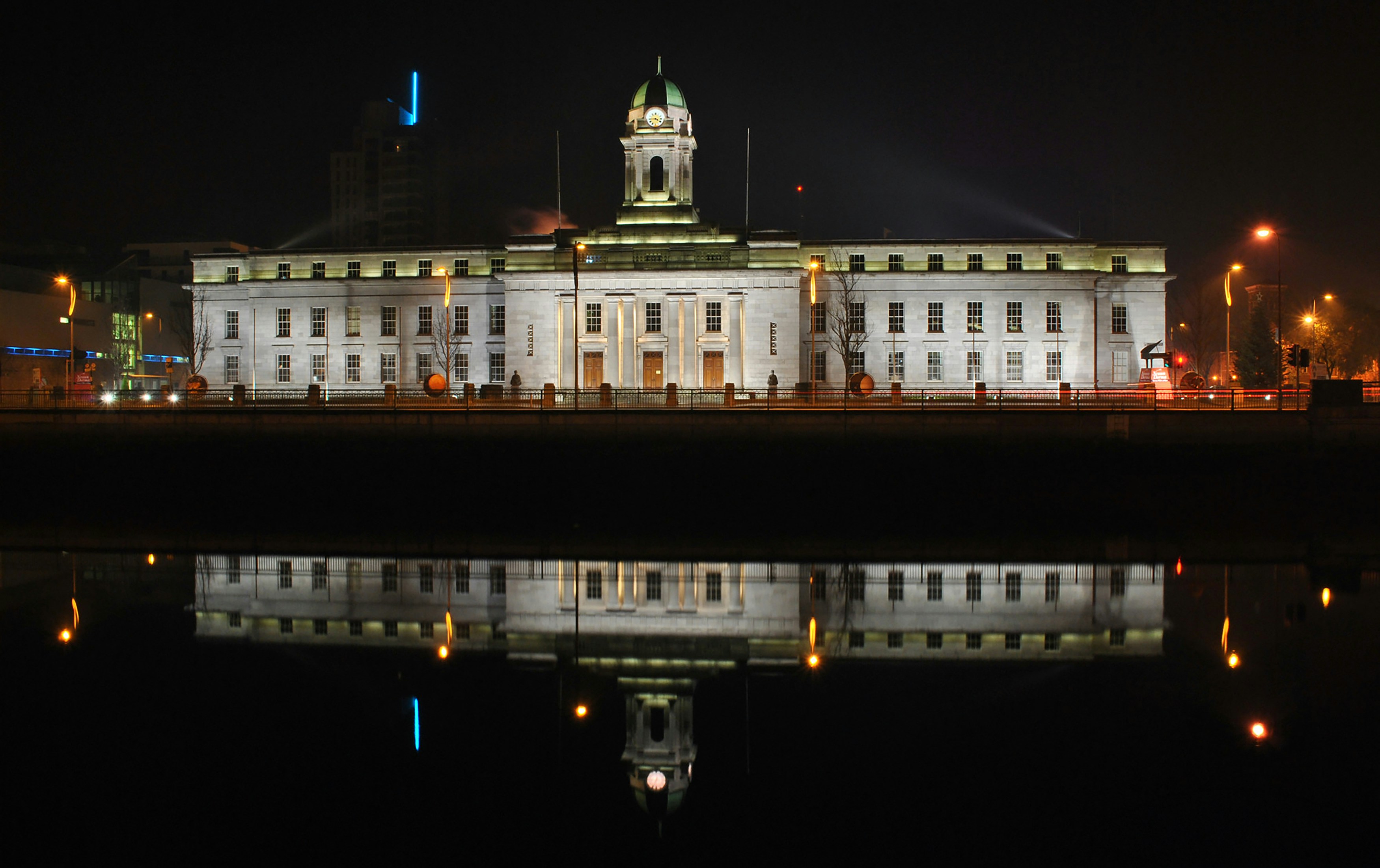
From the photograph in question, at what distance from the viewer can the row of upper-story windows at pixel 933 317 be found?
5488cm

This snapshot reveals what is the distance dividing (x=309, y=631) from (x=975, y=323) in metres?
47.0

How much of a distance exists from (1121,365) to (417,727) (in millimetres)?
54258

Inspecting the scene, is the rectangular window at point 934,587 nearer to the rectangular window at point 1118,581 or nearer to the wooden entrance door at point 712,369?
the rectangular window at point 1118,581

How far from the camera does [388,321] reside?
193 ft

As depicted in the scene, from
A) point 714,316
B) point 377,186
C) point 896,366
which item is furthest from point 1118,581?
point 377,186

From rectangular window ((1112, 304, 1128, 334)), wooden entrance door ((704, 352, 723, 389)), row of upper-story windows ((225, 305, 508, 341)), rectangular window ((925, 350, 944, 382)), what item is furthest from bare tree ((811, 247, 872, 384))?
row of upper-story windows ((225, 305, 508, 341))

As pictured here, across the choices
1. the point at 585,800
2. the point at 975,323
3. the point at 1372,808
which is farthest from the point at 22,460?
the point at 975,323

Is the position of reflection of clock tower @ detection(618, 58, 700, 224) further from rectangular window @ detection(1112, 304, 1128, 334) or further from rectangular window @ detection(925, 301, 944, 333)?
rectangular window @ detection(1112, 304, 1128, 334)

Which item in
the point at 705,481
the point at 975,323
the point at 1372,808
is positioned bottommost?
the point at 1372,808

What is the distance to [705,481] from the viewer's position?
30188 mm

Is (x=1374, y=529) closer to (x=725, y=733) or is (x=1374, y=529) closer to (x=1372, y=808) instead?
(x=1372, y=808)

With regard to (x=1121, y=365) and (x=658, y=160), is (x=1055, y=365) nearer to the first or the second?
(x=1121, y=365)

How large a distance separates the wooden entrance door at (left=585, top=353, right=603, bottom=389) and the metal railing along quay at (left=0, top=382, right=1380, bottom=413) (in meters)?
9.97

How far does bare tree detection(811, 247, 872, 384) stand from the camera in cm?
5475
